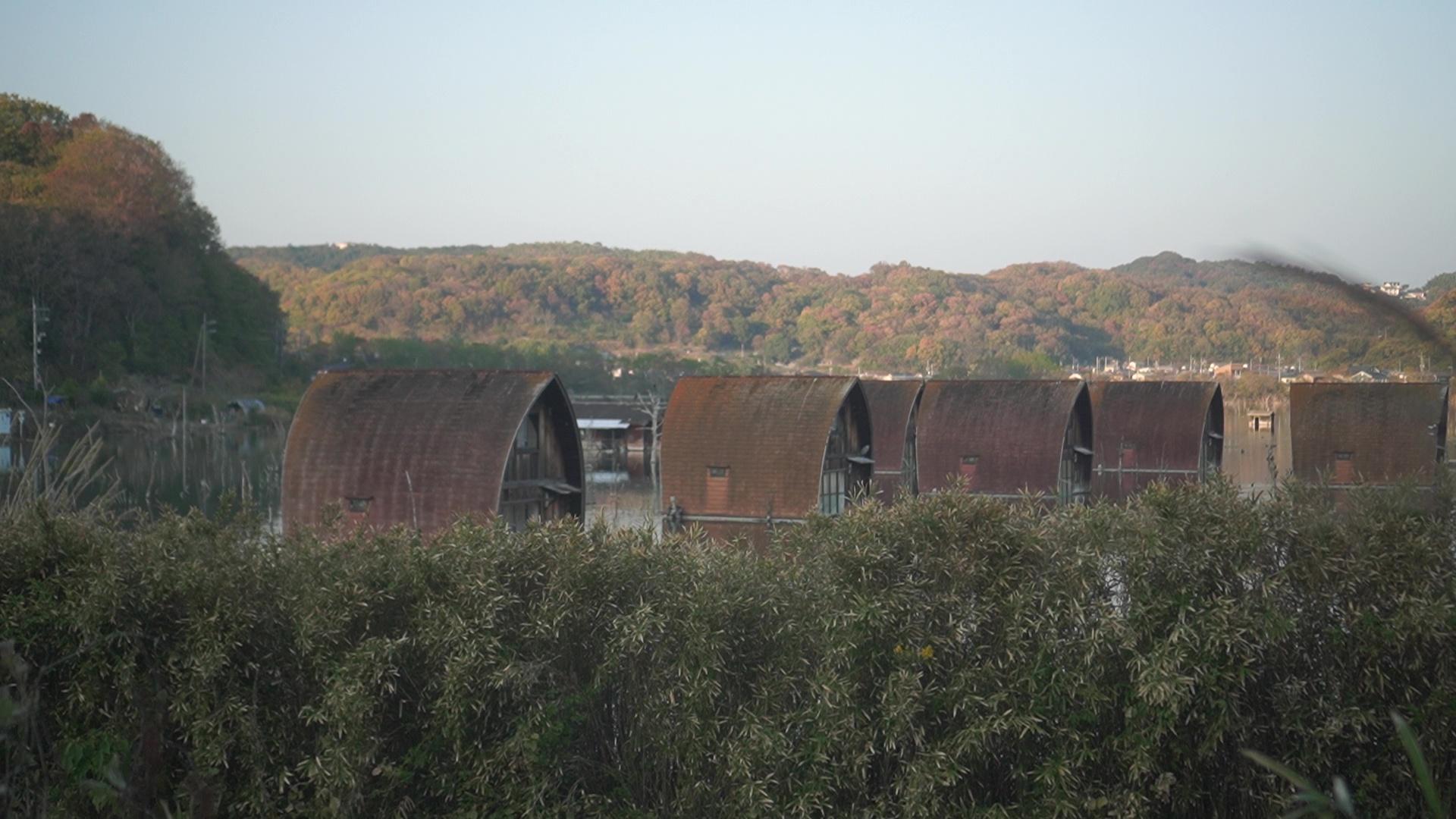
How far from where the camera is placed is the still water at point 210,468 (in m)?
36.5

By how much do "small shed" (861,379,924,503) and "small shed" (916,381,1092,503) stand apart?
0.49 m

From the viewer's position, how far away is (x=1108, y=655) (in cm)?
771

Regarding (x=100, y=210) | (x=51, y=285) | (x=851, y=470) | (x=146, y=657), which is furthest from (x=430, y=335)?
(x=146, y=657)

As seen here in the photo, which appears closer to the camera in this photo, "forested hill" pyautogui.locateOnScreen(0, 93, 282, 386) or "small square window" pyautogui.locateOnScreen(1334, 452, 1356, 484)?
"small square window" pyautogui.locateOnScreen(1334, 452, 1356, 484)

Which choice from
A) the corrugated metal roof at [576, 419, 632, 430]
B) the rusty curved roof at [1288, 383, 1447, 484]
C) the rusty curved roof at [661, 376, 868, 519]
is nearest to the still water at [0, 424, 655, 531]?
the corrugated metal roof at [576, 419, 632, 430]

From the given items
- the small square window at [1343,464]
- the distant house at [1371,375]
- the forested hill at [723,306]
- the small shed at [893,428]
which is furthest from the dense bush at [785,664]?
the forested hill at [723,306]

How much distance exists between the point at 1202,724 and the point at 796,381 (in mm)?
18528

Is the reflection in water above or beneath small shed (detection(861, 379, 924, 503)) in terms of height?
beneath

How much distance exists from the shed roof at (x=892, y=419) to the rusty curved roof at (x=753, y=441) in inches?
268

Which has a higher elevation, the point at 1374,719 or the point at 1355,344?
the point at 1355,344

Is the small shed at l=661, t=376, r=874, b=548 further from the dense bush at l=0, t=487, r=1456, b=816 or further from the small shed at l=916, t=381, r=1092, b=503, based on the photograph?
the dense bush at l=0, t=487, r=1456, b=816

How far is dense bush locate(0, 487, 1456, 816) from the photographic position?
7.45 m

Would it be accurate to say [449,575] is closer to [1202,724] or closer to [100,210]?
[1202,724]

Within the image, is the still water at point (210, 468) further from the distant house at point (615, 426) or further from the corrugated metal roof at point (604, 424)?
the corrugated metal roof at point (604, 424)
